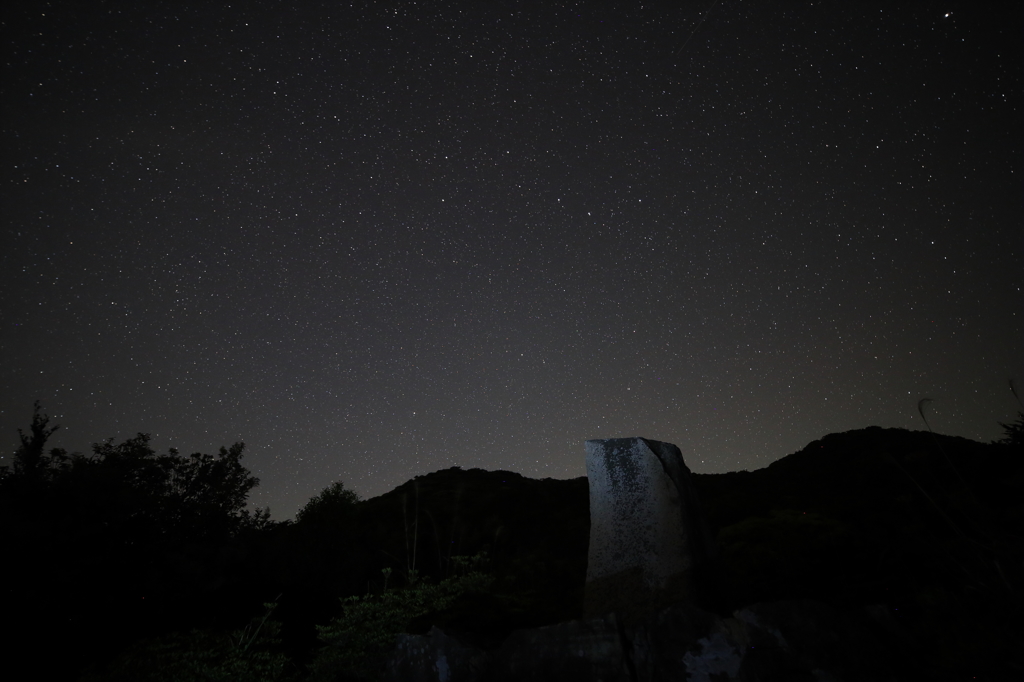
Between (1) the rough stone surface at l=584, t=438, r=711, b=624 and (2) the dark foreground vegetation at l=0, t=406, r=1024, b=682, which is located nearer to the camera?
(2) the dark foreground vegetation at l=0, t=406, r=1024, b=682

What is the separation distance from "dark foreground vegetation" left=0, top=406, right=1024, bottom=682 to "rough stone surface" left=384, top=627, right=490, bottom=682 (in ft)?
1.20

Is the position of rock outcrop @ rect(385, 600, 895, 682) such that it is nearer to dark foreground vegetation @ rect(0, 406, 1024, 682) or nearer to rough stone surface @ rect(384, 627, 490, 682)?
rough stone surface @ rect(384, 627, 490, 682)

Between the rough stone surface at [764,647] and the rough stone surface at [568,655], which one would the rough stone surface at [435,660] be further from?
the rough stone surface at [764,647]

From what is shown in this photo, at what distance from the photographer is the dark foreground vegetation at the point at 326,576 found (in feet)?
19.3

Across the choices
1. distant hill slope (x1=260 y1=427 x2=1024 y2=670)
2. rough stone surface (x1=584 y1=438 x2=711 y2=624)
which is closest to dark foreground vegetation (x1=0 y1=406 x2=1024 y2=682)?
distant hill slope (x1=260 y1=427 x2=1024 y2=670)

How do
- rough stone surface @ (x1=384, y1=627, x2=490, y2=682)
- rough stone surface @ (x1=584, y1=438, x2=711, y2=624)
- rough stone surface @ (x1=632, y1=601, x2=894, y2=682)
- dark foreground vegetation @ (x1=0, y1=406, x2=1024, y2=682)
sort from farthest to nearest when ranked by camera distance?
rough stone surface @ (x1=584, y1=438, x2=711, y2=624) → rough stone surface @ (x1=384, y1=627, x2=490, y2=682) → dark foreground vegetation @ (x1=0, y1=406, x2=1024, y2=682) → rough stone surface @ (x1=632, y1=601, x2=894, y2=682)

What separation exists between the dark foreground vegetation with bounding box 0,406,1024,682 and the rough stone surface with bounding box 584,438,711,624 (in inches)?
31.2

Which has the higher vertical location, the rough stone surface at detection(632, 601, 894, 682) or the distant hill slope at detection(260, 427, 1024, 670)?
the distant hill slope at detection(260, 427, 1024, 670)

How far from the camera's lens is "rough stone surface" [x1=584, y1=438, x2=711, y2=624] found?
7.44 m

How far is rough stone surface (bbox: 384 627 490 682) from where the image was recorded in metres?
6.93

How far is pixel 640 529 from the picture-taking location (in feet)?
26.0

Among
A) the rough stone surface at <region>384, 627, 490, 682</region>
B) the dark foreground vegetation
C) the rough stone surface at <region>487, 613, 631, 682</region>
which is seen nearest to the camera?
the dark foreground vegetation

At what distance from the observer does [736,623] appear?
610 centimetres

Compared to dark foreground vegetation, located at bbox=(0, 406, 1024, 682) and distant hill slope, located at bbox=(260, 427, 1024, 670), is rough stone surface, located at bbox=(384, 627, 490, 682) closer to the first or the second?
dark foreground vegetation, located at bbox=(0, 406, 1024, 682)
